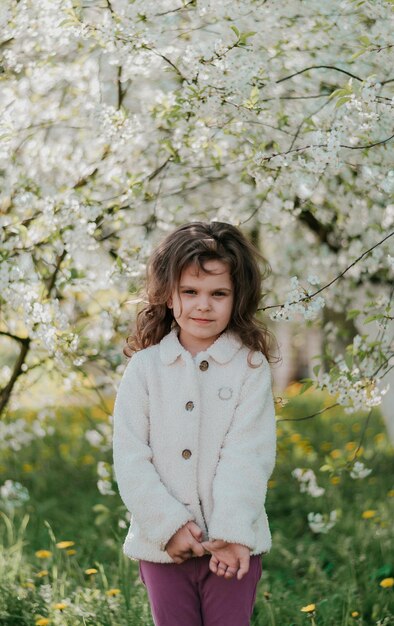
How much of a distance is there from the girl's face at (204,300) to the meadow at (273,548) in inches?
33.7

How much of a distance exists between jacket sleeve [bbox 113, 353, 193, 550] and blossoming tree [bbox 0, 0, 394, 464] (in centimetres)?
48

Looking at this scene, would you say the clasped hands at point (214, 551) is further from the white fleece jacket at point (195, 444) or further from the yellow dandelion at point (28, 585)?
the yellow dandelion at point (28, 585)

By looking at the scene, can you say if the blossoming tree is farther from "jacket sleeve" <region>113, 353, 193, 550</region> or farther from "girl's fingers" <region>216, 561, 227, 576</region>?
"girl's fingers" <region>216, 561, 227, 576</region>

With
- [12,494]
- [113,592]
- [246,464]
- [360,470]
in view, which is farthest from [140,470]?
[12,494]

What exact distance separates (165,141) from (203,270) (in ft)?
3.30

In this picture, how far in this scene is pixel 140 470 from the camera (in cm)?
199

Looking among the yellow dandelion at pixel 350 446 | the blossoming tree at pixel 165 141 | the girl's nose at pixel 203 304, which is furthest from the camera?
the yellow dandelion at pixel 350 446

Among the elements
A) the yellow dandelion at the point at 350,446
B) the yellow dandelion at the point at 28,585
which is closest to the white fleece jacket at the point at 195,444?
the yellow dandelion at the point at 28,585

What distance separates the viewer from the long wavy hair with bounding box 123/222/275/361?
2.10 metres

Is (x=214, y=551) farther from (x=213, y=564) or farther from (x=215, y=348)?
(x=215, y=348)

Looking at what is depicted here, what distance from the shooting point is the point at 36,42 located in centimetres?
321

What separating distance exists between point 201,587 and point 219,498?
241 millimetres

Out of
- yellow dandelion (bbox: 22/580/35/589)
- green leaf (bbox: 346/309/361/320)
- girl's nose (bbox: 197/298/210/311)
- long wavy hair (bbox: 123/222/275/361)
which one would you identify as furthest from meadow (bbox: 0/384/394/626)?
girl's nose (bbox: 197/298/210/311)

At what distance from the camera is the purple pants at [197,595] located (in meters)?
1.99
